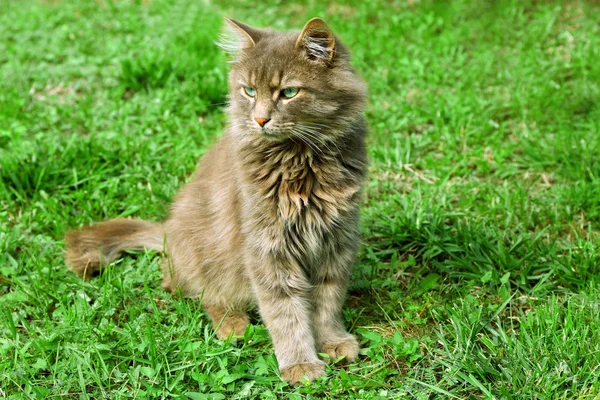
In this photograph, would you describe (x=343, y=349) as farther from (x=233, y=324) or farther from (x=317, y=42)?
(x=317, y=42)

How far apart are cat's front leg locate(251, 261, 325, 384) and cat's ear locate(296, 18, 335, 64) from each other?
0.95 m

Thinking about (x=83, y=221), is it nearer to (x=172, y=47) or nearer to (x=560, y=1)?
(x=172, y=47)

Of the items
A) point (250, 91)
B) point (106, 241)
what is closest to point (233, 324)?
point (106, 241)

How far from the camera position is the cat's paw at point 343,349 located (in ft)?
10.5

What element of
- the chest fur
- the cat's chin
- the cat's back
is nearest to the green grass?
the cat's back

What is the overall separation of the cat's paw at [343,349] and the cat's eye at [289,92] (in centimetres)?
117

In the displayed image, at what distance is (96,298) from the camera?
353cm

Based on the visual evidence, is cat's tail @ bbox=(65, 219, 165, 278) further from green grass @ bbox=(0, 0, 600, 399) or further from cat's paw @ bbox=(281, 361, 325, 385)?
cat's paw @ bbox=(281, 361, 325, 385)

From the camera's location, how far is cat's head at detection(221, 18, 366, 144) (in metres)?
2.97

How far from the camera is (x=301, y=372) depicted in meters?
3.04

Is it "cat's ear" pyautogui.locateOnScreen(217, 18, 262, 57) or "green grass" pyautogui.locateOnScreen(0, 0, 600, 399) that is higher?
"cat's ear" pyautogui.locateOnScreen(217, 18, 262, 57)

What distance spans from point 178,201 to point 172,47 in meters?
2.46

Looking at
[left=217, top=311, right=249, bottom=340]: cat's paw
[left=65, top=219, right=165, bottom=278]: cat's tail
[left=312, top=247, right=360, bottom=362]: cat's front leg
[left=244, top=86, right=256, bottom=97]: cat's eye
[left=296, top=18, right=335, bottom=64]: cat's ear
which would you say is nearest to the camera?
[left=296, top=18, right=335, bottom=64]: cat's ear

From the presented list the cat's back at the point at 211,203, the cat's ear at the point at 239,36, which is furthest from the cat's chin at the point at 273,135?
the cat's ear at the point at 239,36
